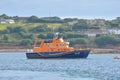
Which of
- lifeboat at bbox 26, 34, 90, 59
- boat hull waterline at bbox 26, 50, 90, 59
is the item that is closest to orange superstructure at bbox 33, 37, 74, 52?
lifeboat at bbox 26, 34, 90, 59

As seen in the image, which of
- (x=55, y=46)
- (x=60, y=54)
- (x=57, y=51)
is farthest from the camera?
(x=55, y=46)

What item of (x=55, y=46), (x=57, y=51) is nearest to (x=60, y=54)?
(x=57, y=51)

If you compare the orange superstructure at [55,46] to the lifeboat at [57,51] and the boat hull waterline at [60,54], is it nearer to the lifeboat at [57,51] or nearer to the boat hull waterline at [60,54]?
the lifeboat at [57,51]

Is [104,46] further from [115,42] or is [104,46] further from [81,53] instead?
[81,53]

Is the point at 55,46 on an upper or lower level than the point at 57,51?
upper

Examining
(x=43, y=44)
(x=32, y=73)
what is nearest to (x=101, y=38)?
(x=43, y=44)

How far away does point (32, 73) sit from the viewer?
276ft

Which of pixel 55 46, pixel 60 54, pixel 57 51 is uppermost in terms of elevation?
pixel 55 46

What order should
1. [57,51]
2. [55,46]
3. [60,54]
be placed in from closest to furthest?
1. [60,54]
2. [57,51]
3. [55,46]

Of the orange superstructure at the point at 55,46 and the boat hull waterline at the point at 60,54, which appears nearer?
the boat hull waterline at the point at 60,54

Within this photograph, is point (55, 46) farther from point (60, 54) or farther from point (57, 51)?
point (60, 54)

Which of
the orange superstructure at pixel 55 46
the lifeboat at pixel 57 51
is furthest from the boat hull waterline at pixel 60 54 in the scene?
the orange superstructure at pixel 55 46

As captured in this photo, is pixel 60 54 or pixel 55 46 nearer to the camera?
pixel 60 54

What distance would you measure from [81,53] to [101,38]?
7024 centimetres
